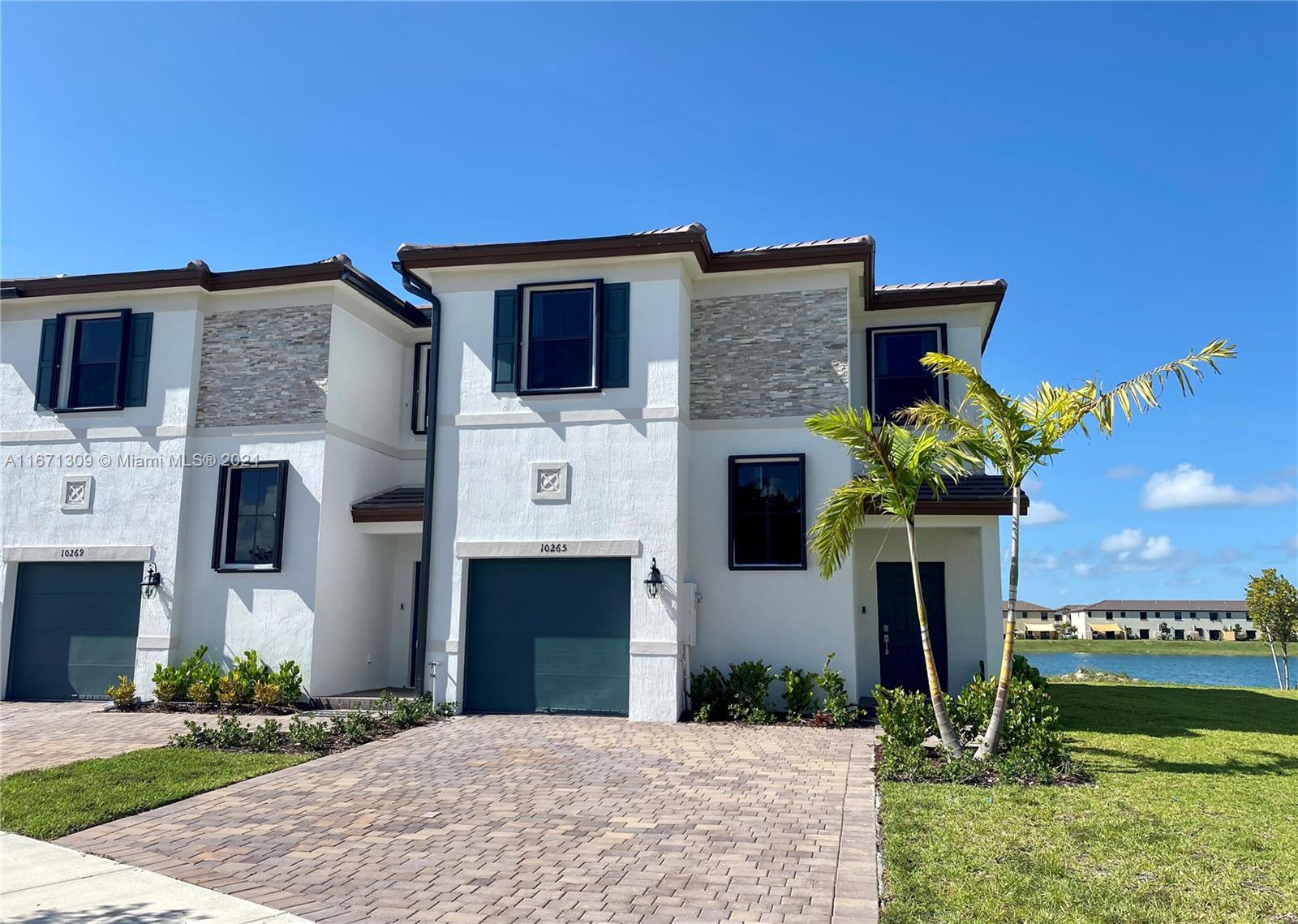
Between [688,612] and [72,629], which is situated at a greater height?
[688,612]

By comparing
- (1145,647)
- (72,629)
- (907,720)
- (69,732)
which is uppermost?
Result: (72,629)

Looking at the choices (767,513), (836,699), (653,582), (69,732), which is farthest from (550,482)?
(69,732)

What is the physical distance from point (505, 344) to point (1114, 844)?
33.6ft

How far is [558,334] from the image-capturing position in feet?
45.3

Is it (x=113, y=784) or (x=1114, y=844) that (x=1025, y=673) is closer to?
(x=1114, y=844)

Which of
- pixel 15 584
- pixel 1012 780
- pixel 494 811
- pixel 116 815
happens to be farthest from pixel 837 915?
pixel 15 584

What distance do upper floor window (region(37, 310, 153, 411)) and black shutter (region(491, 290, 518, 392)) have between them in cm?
615

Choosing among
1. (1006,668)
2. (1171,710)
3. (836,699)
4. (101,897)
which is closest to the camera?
(101,897)

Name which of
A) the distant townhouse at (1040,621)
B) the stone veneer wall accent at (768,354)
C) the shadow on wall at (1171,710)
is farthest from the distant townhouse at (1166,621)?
the stone veneer wall accent at (768,354)

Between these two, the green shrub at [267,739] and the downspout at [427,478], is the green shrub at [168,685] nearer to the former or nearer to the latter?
the downspout at [427,478]

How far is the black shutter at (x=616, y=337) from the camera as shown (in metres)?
13.4

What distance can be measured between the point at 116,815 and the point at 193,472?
8.61m

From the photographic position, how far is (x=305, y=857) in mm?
6254

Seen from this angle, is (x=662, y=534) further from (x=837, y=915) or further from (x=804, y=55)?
(x=837, y=915)
